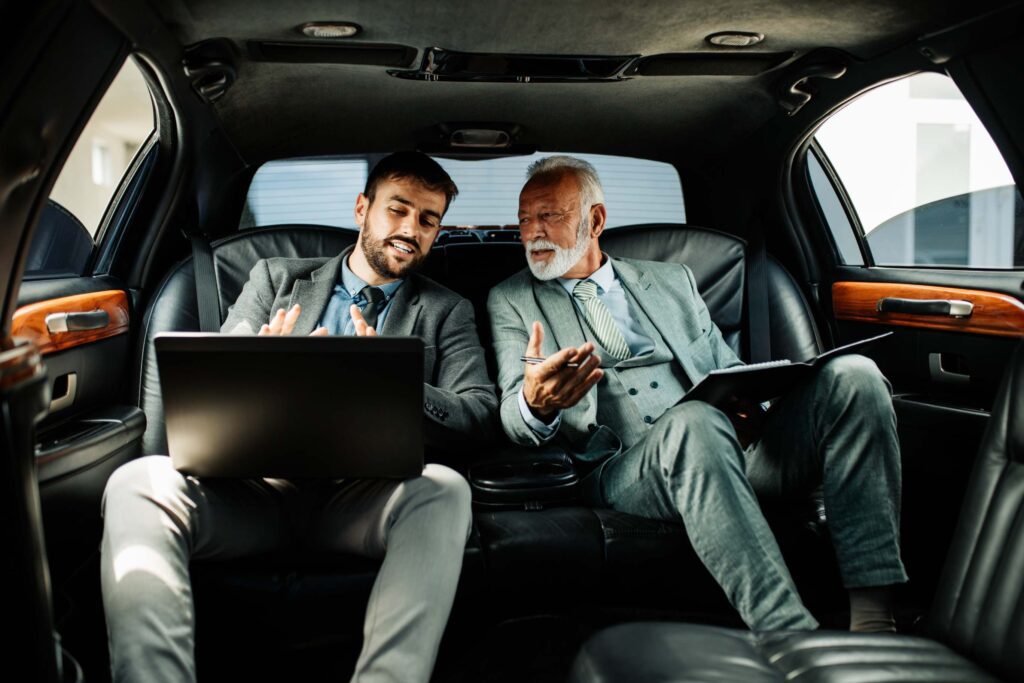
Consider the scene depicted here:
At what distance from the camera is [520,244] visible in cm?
295

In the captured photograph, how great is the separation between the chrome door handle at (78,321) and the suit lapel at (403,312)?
2.49ft

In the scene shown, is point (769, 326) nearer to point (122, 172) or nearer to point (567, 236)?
point (567, 236)

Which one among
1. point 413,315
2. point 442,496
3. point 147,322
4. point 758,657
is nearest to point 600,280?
point 413,315

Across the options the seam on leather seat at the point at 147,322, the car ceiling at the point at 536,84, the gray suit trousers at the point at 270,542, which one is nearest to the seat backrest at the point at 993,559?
the gray suit trousers at the point at 270,542

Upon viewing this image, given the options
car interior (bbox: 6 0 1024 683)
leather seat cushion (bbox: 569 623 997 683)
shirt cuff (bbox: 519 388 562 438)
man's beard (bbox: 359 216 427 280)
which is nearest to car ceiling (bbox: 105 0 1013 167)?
car interior (bbox: 6 0 1024 683)

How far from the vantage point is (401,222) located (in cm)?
248

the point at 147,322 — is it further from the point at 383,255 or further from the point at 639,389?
the point at 639,389

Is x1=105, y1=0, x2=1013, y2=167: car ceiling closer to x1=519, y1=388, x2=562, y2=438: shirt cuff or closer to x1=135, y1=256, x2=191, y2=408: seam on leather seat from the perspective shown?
x1=135, y1=256, x2=191, y2=408: seam on leather seat

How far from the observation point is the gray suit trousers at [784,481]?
5.96ft

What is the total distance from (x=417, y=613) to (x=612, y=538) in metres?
0.62

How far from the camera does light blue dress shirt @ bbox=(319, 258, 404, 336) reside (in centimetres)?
249

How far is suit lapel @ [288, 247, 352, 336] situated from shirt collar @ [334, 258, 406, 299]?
0.04 metres

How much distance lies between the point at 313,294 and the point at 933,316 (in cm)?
184

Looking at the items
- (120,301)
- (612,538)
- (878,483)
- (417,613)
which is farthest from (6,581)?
(878,483)
